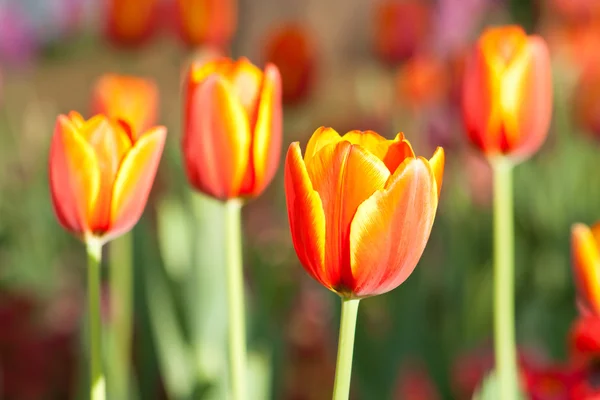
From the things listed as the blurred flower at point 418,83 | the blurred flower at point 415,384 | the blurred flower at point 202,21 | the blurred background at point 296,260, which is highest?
the blurred flower at point 202,21

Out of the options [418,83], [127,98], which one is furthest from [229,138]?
[418,83]

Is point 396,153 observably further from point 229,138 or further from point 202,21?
point 202,21

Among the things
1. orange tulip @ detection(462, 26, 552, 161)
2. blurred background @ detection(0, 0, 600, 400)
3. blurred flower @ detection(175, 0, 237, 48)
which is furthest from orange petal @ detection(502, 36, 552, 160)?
blurred flower @ detection(175, 0, 237, 48)

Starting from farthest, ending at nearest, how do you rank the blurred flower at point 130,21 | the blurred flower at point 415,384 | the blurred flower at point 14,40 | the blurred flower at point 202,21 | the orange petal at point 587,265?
the blurred flower at point 14,40, the blurred flower at point 130,21, the blurred flower at point 202,21, the blurred flower at point 415,384, the orange petal at point 587,265

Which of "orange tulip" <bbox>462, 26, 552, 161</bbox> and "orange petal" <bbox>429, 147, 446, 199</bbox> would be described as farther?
"orange tulip" <bbox>462, 26, 552, 161</bbox>

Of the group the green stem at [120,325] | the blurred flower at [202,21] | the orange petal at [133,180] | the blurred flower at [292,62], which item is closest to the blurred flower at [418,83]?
the blurred flower at [292,62]

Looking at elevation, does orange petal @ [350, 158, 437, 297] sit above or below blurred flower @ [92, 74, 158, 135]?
below

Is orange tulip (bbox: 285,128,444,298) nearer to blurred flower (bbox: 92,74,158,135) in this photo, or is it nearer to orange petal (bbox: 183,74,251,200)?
orange petal (bbox: 183,74,251,200)

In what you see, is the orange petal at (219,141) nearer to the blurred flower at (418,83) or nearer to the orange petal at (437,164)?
the orange petal at (437,164)

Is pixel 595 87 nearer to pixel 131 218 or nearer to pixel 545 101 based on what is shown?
pixel 545 101
